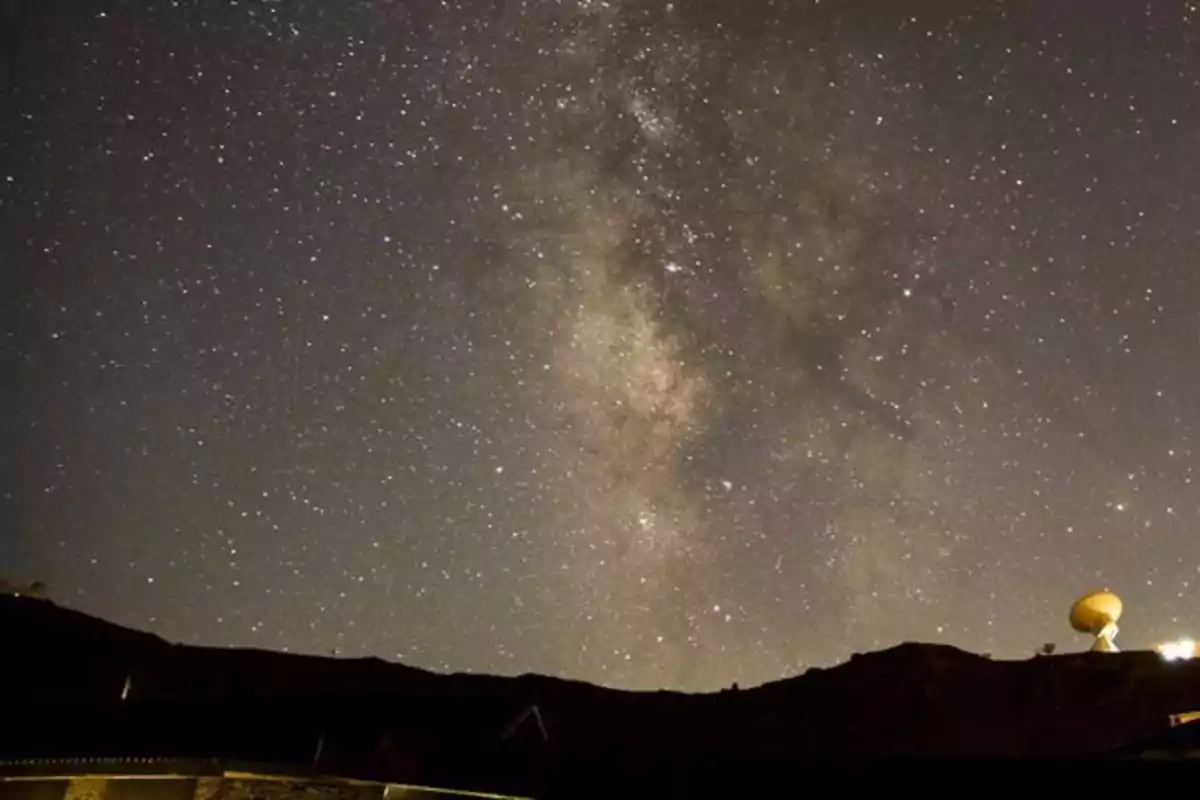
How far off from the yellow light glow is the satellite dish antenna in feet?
11.8

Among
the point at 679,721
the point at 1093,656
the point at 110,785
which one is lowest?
the point at 110,785

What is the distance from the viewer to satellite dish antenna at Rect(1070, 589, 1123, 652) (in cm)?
1606

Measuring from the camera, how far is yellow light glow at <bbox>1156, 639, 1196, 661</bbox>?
740 inches

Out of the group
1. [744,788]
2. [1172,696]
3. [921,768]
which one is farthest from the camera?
[1172,696]

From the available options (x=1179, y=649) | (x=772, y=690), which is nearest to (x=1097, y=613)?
(x=1179, y=649)

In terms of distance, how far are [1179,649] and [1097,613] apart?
14.4 ft

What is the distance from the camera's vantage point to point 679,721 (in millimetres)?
24641

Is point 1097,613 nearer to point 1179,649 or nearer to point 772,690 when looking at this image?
point 1179,649

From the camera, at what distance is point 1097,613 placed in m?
16.1

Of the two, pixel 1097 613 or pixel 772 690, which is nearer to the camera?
pixel 1097 613

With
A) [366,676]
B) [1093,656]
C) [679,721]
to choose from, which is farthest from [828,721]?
[366,676]

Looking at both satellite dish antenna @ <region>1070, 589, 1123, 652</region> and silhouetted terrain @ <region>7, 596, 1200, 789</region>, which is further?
silhouetted terrain @ <region>7, 596, 1200, 789</region>

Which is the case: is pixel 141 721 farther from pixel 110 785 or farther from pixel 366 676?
pixel 366 676

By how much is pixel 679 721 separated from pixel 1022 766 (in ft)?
→ 71.2
